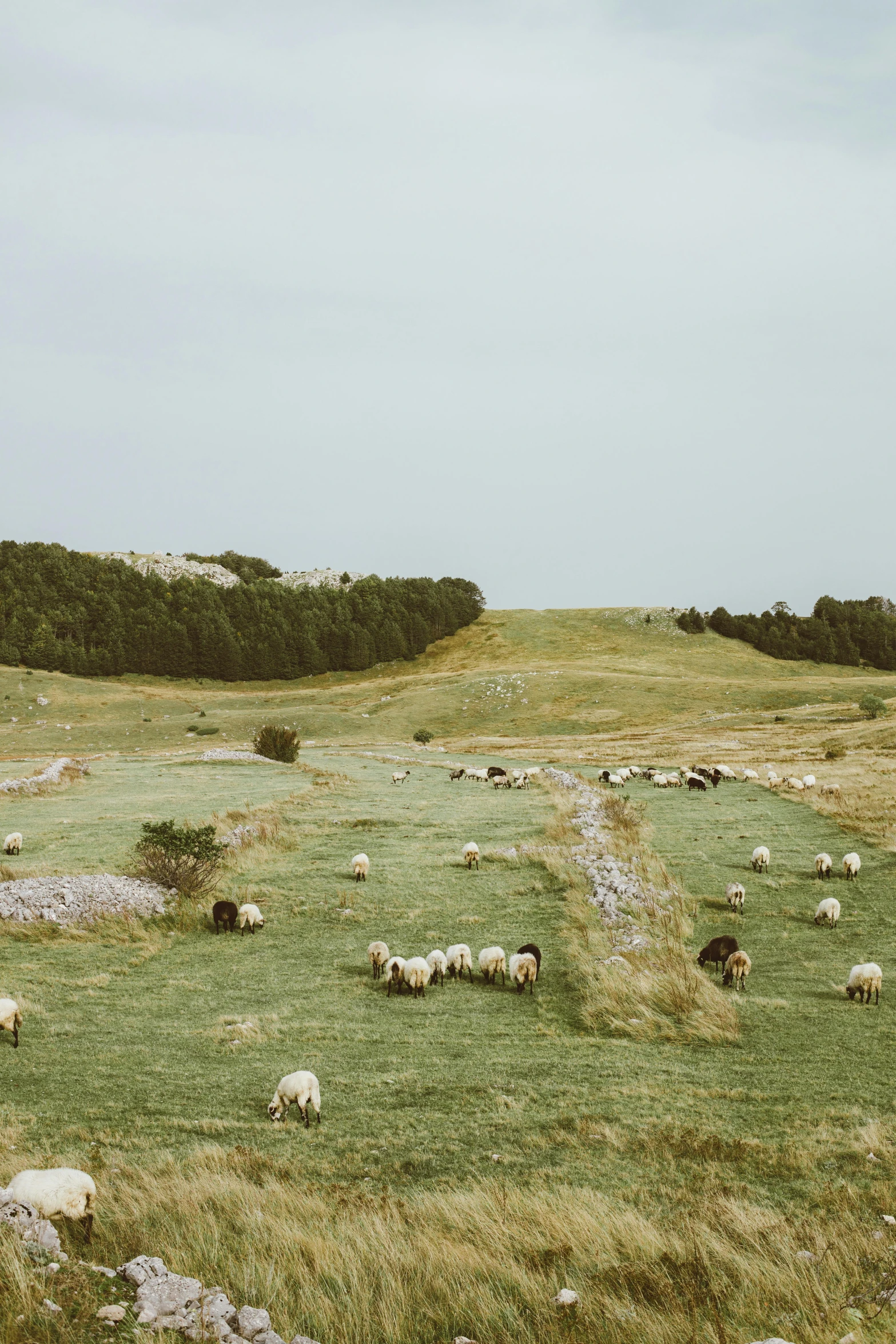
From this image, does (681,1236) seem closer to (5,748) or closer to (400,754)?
(400,754)

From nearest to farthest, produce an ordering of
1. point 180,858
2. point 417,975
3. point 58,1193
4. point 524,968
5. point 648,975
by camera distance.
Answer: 1. point 58,1193
2. point 648,975
3. point 417,975
4. point 524,968
5. point 180,858

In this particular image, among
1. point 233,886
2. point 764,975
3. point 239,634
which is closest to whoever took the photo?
point 764,975

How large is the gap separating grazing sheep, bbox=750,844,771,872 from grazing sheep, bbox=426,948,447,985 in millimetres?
11684

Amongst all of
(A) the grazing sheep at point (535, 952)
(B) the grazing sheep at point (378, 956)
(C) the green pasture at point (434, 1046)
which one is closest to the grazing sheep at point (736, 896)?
(C) the green pasture at point (434, 1046)

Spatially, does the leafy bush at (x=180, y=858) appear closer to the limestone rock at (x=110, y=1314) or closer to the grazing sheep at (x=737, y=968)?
the grazing sheep at (x=737, y=968)

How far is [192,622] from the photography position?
136 meters

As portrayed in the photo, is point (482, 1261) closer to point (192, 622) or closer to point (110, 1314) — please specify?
point (110, 1314)

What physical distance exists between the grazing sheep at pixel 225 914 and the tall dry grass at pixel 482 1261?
10813 millimetres

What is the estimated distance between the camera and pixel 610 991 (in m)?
14.1

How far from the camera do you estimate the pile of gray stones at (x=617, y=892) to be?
679 inches

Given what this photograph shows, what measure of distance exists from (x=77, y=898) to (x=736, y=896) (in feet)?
52.4

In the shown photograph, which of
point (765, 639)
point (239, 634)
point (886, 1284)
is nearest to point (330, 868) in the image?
point (886, 1284)

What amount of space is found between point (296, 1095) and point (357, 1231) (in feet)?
11.0

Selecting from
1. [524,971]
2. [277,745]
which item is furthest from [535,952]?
[277,745]
